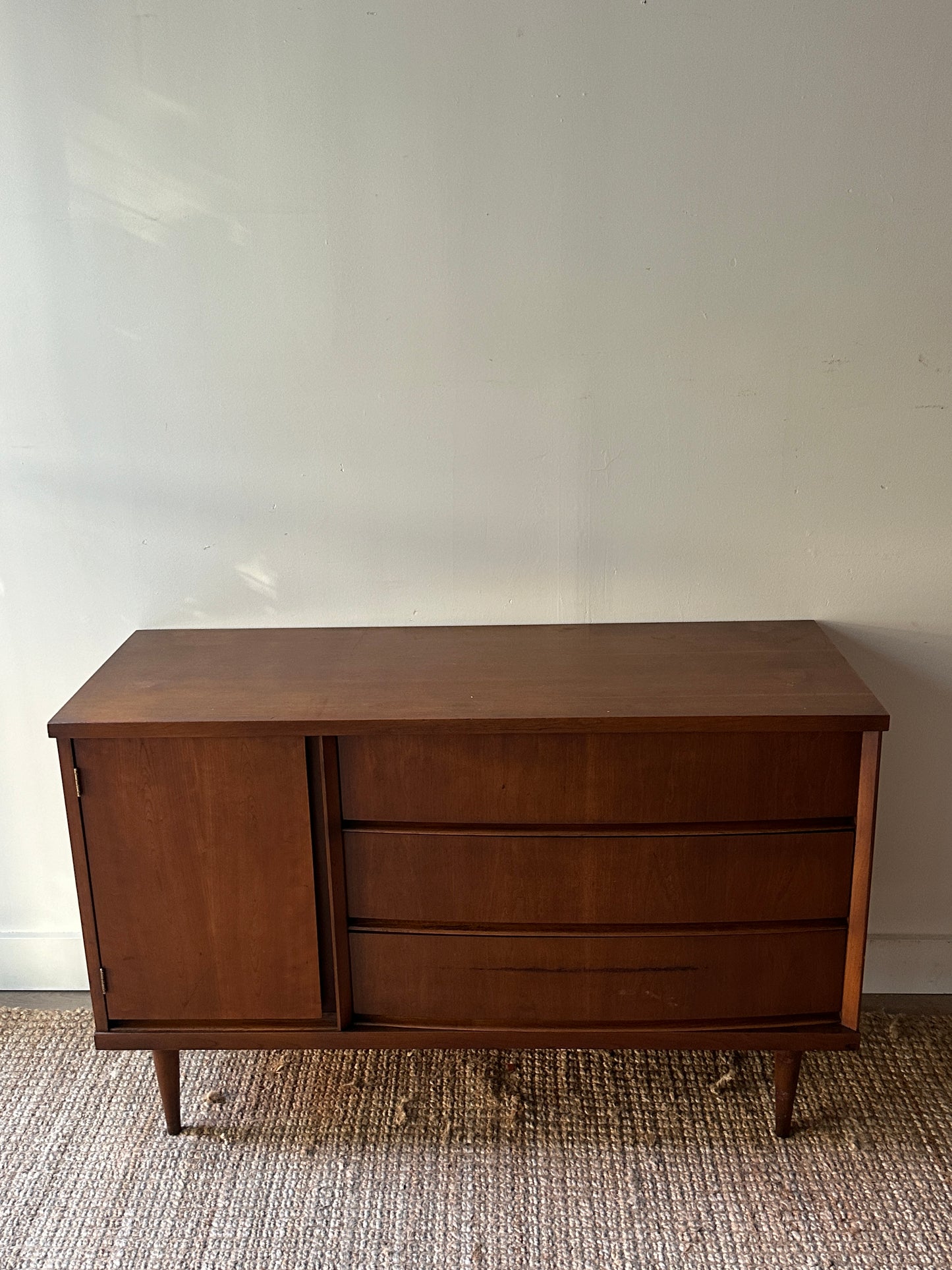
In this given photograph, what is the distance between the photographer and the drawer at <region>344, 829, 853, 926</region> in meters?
1.46

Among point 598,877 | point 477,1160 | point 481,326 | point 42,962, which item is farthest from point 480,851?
point 42,962

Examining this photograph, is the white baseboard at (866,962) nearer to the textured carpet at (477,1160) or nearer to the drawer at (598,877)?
the textured carpet at (477,1160)

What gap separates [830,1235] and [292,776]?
96cm

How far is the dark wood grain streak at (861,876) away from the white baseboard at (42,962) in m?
1.33

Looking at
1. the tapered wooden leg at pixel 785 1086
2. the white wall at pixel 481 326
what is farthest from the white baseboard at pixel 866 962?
the tapered wooden leg at pixel 785 1086

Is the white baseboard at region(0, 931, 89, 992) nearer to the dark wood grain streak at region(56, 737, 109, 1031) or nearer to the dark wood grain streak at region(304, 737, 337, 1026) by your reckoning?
the dark wood grain streak at region(56, 737, 109, 1031)

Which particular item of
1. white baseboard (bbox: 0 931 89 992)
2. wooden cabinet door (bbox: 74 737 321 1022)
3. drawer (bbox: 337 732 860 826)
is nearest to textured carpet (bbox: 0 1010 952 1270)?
white baseboard (bbox: 0 931 89 992)

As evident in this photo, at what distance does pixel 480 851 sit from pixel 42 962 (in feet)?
3.29

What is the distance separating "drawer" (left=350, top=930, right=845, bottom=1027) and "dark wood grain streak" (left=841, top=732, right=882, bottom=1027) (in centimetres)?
2

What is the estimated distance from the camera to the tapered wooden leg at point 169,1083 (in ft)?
5.28

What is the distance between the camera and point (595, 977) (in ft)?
4.99

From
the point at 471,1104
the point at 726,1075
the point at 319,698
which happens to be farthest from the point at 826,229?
the point at 471,1104

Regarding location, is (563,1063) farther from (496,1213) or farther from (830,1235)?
(830,1235)

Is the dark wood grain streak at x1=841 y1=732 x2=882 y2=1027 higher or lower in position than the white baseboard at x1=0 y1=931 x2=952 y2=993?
higher
